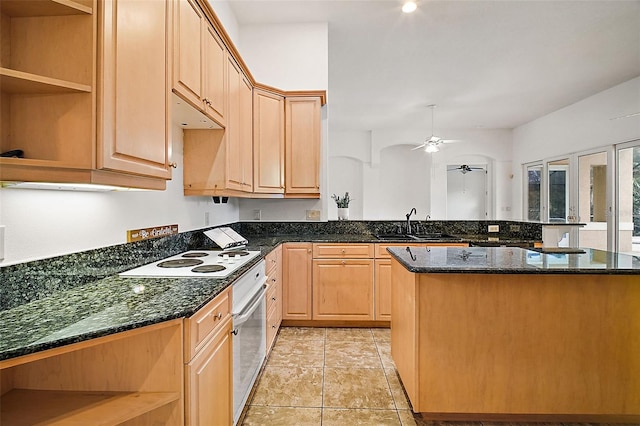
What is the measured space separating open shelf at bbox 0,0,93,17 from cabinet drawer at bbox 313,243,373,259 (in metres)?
2.52

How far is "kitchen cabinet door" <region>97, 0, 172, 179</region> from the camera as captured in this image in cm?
108

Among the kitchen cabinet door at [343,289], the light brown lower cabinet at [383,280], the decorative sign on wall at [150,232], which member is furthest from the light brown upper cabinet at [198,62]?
the light brown lower cabinet at [383,280]

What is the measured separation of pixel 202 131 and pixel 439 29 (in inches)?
93.3

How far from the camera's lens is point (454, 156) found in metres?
6.89

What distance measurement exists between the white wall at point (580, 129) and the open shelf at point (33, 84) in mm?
4987

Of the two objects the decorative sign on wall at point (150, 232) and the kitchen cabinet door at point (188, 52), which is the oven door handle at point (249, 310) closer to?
the decorative sign on wall at point (150, 232)

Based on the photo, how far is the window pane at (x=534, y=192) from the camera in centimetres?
599

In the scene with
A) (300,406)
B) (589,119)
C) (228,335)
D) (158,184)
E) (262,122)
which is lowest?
(300,406)

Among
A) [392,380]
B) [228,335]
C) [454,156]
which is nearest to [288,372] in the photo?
[392,380]

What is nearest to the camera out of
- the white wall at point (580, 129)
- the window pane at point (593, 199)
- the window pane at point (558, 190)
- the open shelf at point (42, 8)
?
the open shelf at point (42, 8)

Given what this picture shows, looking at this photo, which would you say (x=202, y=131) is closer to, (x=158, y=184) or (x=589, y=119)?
(x=158, y=184)

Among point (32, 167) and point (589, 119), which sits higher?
point (589, 119)

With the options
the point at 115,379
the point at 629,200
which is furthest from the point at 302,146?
the point at 629,200

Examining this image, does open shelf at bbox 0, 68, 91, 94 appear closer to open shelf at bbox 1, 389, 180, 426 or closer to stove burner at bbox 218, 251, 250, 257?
open shelf at bbox 1, 389, 180, 426
